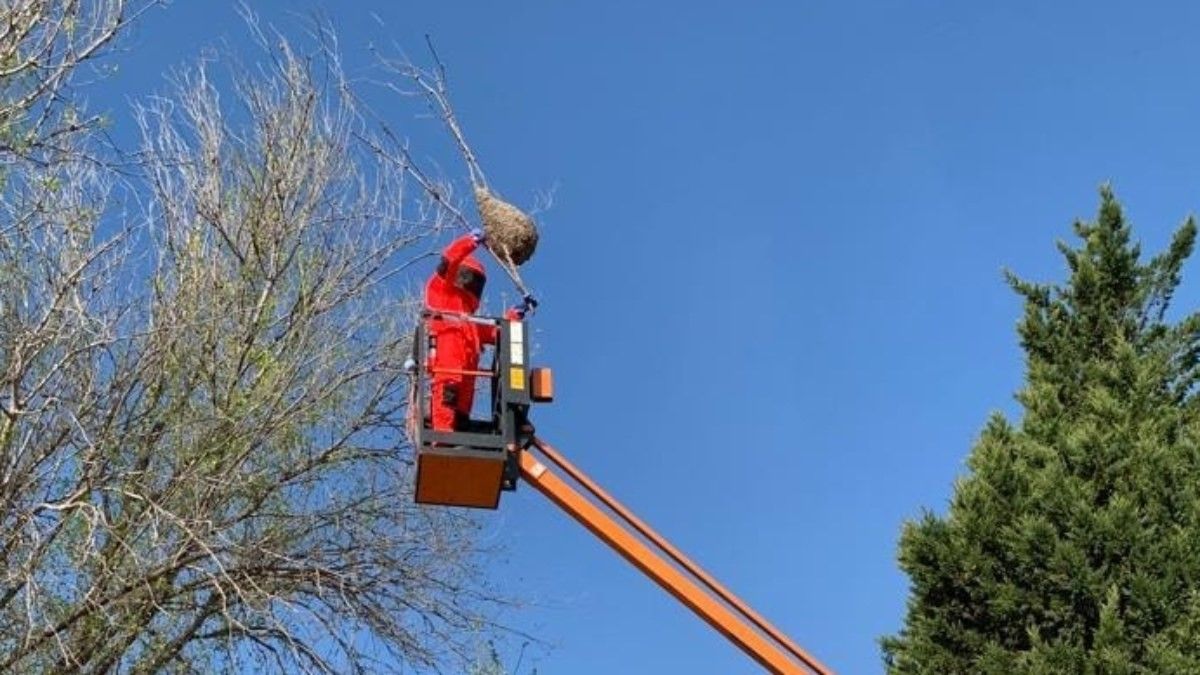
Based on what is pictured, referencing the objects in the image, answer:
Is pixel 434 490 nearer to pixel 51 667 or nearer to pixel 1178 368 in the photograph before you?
pixel 51 667

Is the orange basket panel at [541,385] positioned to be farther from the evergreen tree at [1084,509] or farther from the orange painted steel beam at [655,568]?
the evergreen tree at [1084,509]

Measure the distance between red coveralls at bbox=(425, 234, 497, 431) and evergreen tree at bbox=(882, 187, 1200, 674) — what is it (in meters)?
2.87

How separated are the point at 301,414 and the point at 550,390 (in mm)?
3871

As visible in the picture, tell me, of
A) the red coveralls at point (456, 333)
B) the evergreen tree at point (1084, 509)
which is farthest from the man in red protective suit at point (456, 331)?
the evergreen tree at point (1084, 509)

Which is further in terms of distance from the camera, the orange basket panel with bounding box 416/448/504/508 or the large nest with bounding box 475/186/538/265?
the large nest with bounding box 475/186/538/265

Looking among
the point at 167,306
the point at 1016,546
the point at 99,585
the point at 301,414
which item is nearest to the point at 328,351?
the point at 301,414

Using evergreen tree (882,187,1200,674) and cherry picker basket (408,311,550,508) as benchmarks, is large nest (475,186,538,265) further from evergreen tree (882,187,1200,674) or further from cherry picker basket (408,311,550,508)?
evergreen tree (882,187,1200,674)

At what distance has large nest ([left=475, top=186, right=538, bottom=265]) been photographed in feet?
24.5

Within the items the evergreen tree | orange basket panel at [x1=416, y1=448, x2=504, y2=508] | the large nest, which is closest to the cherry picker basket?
orange basket panel at [x1=416, y1=448, x2=504, y2=508]

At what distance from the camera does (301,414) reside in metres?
10.3

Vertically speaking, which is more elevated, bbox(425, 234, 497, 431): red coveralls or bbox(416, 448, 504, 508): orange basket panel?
bbox(425, 234, 497, 431): red coveralls

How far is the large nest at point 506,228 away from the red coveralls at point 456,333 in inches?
8.2

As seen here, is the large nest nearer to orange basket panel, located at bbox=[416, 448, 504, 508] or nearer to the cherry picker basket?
the cherry picker basket

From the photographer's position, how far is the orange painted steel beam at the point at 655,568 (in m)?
7.04
